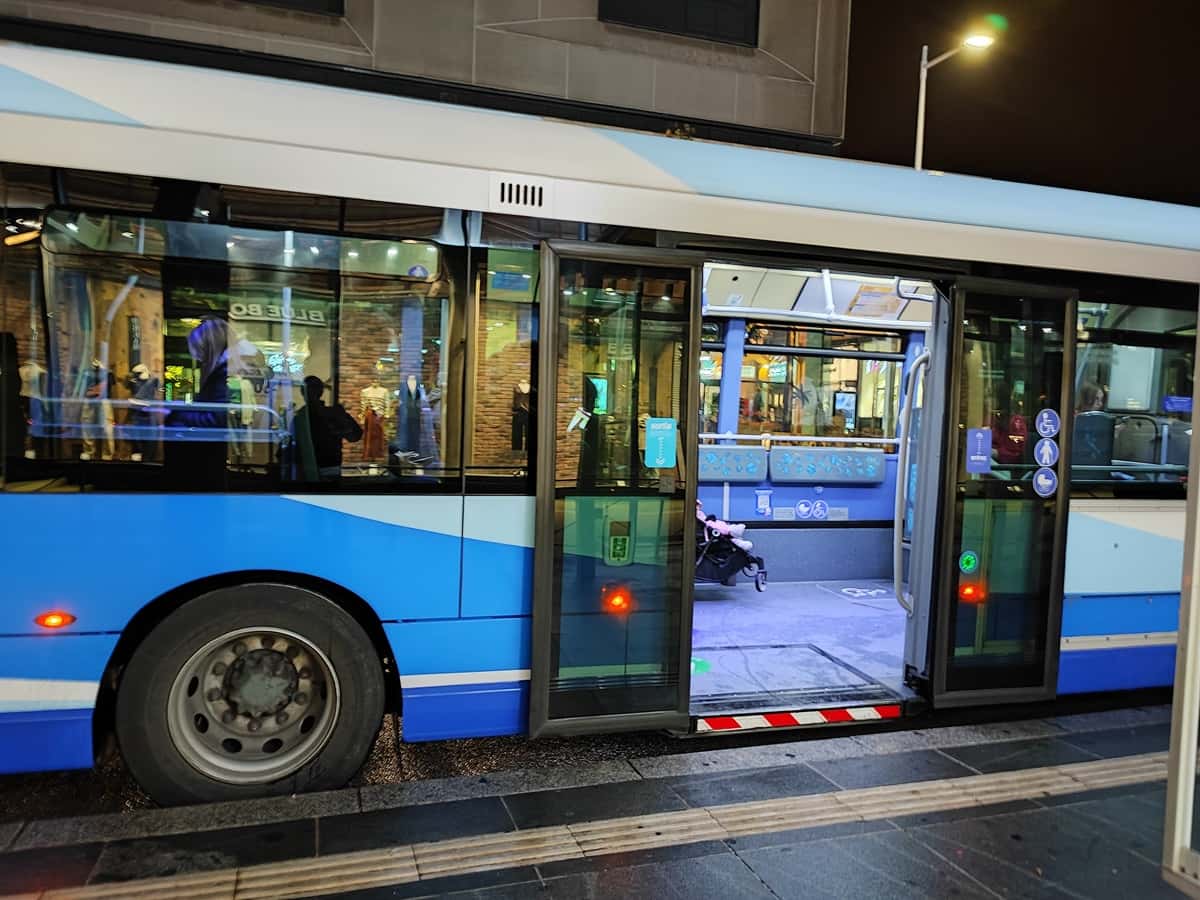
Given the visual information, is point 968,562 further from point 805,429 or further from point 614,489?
point 805,429

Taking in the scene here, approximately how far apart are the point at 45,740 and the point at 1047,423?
5.39 metres

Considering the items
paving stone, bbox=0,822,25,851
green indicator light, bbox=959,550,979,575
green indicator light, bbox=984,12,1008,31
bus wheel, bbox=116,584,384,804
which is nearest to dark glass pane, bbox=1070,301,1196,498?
green indicator light, bbox=959,550,979,575

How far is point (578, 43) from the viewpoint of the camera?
7.38 meters

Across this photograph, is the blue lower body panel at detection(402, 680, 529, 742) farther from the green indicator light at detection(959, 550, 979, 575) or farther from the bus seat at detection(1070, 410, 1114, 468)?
the bus seat at detection(1070, 410, 1114, 468)

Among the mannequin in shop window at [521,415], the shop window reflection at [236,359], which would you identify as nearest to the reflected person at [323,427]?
the shop window reflection at [236,359]

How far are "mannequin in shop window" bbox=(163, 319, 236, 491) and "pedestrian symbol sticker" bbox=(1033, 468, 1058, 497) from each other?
4.45 metres

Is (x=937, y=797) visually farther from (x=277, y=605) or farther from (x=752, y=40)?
(x=752, y=40)

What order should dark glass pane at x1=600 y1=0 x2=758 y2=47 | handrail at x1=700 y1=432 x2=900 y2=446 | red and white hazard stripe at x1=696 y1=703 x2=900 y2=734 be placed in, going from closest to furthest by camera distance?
1. red and white hazard stripe at x1=696 y1=703 x2=900 y2=734
2. dark glass pane at x1=600 y1=0 x2=758 y2=47
3. handrail at x1=700 y1=432 x2=900 y2=446

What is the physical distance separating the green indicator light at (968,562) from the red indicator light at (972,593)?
9 centimetres

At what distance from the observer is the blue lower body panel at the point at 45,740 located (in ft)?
11.0

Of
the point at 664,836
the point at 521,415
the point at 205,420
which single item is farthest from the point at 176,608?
the point at 664,836

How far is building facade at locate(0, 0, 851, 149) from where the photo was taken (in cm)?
648

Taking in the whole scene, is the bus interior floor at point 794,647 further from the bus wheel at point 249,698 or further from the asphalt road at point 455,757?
the bus wheel at point 249,698

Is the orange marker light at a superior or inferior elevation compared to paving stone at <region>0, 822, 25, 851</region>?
superior
